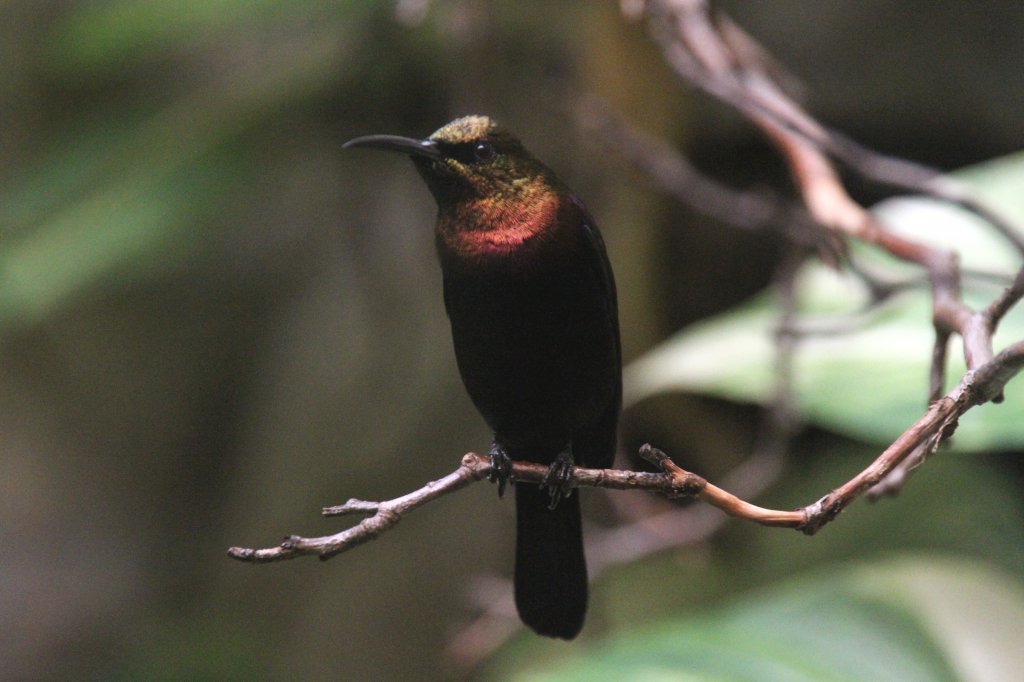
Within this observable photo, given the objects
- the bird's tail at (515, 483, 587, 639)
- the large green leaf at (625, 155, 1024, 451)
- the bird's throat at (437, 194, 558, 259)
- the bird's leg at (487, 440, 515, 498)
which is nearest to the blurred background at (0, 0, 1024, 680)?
the large green leaf at (625, 155, 1024, 451)

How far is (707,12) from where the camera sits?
2.08 m

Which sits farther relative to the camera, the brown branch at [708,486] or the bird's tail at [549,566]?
the bird's tail at [549,566]

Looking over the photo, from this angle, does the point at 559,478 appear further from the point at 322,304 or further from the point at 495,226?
the point at 322,304

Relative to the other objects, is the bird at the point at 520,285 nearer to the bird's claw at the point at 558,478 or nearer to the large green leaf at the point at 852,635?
the bird's claw at the point at 558,478

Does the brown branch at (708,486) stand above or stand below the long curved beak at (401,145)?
below

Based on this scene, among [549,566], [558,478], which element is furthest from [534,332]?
[549,566]

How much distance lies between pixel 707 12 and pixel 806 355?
0.71 metres

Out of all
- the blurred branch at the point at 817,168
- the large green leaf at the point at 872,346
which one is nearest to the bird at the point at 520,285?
the blurred branch at the point at 817,168

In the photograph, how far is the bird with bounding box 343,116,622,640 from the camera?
3.62 feet

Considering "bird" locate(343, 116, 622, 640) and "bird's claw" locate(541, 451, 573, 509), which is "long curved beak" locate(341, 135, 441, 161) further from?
"bird's claw" locate(541, 451, 573, 509)

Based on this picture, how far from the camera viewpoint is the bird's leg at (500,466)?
108 centimetres

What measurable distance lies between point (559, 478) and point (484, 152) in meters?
0.36

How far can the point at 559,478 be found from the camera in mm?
1090

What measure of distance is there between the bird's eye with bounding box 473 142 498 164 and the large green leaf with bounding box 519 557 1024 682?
734 millimetres
